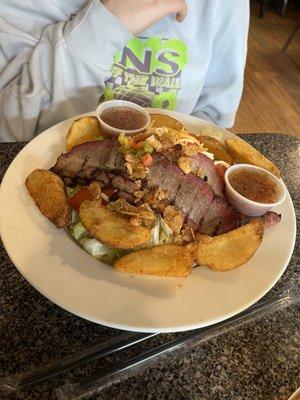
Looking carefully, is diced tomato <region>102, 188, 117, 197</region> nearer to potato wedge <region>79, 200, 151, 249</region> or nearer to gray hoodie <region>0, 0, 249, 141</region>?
potato wedge <region>79, 200, 151, 249</region>

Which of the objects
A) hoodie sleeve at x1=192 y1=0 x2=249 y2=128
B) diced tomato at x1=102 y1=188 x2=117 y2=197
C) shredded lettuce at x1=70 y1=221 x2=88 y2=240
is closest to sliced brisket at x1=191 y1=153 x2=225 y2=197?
diced tomato at x1=102 y1=188 x2=117 y2=197

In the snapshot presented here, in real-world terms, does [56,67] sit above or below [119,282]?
above

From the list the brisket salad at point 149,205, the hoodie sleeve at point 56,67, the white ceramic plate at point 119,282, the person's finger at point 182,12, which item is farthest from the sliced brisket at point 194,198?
the person's finger at point 182,12

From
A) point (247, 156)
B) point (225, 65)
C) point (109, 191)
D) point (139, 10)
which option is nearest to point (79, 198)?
point (109, 191)

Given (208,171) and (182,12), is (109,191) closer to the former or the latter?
(208,171)

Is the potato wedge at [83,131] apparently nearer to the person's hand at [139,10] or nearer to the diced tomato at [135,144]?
the diced tomato at [135,144]

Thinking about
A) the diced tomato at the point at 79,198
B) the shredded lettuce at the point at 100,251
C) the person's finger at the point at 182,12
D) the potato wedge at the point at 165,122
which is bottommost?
the shredded lettuce at the point at 100,251

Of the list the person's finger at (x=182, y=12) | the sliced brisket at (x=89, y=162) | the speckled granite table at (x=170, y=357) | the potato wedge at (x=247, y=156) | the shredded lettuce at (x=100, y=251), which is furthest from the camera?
the person's finger at (x=182, y=12)
